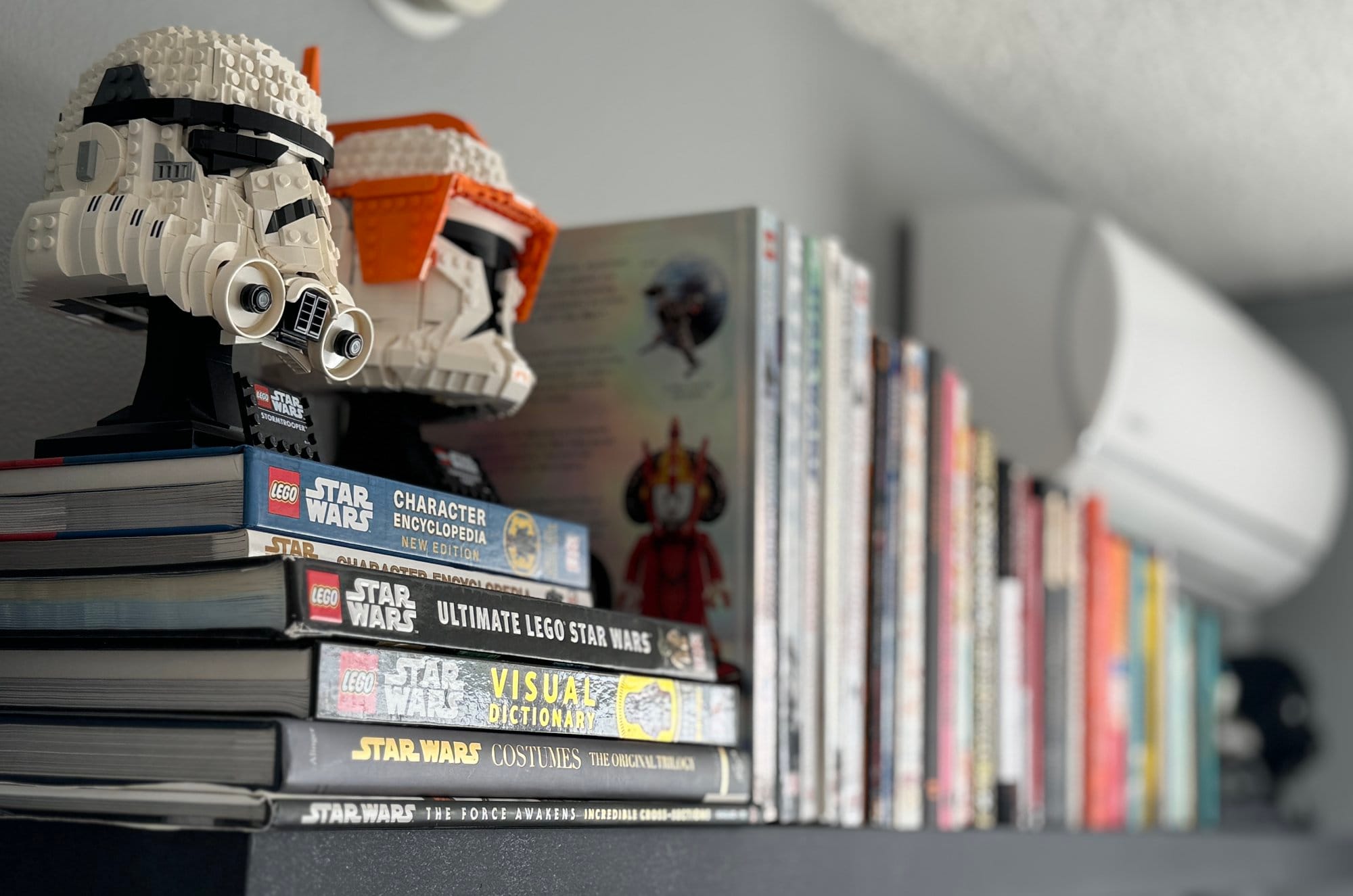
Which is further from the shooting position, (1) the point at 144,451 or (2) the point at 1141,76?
(2) the point at 1141,76

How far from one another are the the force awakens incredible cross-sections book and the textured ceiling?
2.39ft

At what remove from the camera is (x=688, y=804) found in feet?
2.22

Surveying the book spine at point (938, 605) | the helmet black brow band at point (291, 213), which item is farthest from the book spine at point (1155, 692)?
the helmet black brow band at point (291, 213)

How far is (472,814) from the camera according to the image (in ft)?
1.76

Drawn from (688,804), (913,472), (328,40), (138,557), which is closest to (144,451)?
(138,557)

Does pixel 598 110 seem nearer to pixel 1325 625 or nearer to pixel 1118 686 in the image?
pixel 1118 686

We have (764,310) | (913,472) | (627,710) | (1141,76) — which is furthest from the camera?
(1141,76)

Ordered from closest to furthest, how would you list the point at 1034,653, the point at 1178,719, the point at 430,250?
→ the point at 430,250 < the point at 1034,653 < the point at 1178,719

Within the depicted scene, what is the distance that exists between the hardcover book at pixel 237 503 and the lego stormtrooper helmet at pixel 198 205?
0.06 meters

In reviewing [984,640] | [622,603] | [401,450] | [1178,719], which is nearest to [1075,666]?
[984,640]

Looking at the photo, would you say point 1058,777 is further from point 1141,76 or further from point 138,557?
point 138,557

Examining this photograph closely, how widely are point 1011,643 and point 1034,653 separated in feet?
0.24

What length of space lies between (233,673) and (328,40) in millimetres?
546

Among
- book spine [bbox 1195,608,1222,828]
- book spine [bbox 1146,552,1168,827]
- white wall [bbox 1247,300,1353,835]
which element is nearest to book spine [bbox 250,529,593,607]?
book spine [bbox 1146,552,1168,827]
